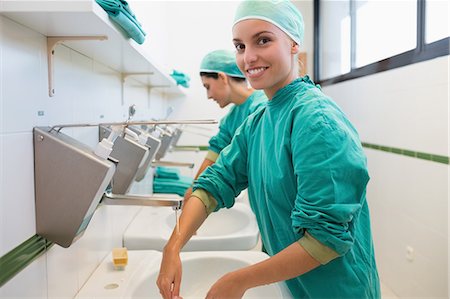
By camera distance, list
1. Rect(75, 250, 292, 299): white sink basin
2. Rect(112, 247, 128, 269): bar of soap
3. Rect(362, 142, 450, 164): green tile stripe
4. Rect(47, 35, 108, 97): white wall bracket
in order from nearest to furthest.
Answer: Rect(47, 35, 108, 97): white wall bracket → Rect(75, 250, 292, 299): white sink basin → Rect(112, 247, 128, 269): bar of soap → Rect(362, 142, 450, 164): green tile stripe

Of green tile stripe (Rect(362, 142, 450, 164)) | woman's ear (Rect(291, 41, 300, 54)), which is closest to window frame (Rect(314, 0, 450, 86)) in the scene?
green tile stripe (Rect(362, 142, 450, 164))

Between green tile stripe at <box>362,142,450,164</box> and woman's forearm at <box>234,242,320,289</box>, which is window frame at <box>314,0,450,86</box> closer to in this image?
green tile stripe at <box>362,142,450,164</box>

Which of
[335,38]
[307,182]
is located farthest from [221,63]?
[335,38]

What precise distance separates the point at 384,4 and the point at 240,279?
101 inches

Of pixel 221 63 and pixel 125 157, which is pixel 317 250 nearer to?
pixel 125 157

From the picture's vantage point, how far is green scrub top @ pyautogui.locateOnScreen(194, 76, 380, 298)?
72 centimetres

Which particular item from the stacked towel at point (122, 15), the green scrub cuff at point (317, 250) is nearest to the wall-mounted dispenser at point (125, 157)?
the stacked towel at point (122, 15)

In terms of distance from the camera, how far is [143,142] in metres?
1.13

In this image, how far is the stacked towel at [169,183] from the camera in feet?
7.52

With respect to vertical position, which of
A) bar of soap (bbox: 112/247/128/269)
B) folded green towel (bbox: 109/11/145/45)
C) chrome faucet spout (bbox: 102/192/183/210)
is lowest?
bar of soap (bbox: 112/247/128/269)

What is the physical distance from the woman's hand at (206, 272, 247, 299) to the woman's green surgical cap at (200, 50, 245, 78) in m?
1.31

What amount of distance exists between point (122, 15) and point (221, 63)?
1132 mm

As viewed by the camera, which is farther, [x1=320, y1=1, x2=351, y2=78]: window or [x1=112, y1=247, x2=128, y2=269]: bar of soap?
[x1=320, y1=1, x2=351, y2=78]: window

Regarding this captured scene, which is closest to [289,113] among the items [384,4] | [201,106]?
[384,4]
